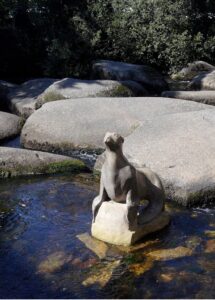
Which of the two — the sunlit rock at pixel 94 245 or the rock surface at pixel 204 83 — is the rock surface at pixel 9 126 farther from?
the rock surface at pixel 204 83

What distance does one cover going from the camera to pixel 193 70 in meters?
21.6

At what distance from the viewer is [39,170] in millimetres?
9250

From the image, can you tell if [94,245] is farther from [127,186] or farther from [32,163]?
[32,163]

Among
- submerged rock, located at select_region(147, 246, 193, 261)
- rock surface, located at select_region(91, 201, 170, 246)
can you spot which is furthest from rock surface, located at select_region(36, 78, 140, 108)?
submerged rock, located at select_region(147, 246, 193, 261)

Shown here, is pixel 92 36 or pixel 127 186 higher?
pixel 92 36

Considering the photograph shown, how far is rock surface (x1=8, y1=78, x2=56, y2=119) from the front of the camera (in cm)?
1423

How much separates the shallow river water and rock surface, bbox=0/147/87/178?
4.21 feet

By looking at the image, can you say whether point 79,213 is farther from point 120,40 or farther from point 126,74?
point 120,40

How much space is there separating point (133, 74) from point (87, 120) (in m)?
6.28

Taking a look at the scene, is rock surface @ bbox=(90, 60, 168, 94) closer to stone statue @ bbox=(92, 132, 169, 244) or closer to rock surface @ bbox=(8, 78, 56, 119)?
rock surface @ bbox=(8, 78, 56, 119)

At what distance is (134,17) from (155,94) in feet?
22.3

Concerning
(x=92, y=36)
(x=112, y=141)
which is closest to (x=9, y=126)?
(x=112, y=141)

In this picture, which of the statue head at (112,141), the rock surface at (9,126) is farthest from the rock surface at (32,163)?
the statue head at (112,141)

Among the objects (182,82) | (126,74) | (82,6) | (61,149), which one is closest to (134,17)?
(82,6)
